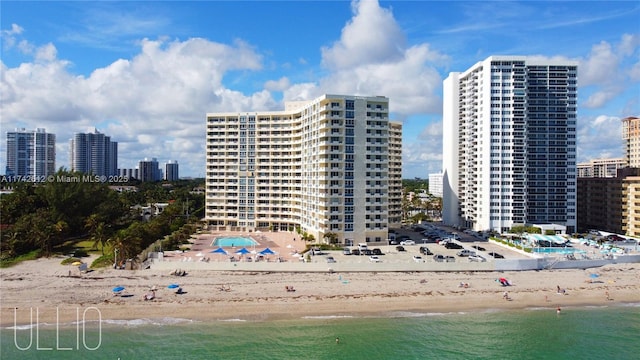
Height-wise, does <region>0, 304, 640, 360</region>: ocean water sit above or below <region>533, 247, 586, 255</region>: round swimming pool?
below

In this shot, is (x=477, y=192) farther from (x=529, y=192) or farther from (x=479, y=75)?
(x=479, y=75)

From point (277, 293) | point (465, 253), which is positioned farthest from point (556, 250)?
point (277, 293)

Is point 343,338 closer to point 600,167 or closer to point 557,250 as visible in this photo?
point 557,250

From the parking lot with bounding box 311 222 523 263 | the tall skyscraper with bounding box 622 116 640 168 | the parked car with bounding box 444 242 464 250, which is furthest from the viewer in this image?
the tall skyscraper with bounding box 622 116 640 168

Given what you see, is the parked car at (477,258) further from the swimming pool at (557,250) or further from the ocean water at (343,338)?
the ocean water at (343,338)

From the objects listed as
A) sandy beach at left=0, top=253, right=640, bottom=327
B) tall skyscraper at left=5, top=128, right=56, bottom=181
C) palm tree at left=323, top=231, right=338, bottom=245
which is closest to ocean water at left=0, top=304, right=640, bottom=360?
sandy beach at left=0, top=253, right=640, bottom=327

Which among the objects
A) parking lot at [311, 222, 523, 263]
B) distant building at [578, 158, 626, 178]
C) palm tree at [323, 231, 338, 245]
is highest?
distant building at [578, 158, 626, 178]

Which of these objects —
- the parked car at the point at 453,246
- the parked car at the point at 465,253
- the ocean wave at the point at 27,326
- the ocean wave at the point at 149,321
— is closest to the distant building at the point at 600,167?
the parked car at the point at 453,246

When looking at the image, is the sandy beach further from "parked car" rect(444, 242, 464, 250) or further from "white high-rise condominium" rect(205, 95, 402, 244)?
"white high-rise condominium" rect(205, 95, 402, 244)
